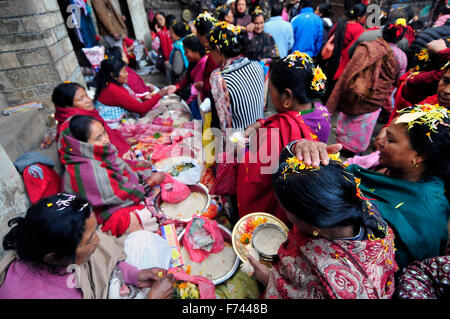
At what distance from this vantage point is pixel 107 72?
12.1 feet

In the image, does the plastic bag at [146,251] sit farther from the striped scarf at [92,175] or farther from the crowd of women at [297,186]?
the striped scarf at [92,175]

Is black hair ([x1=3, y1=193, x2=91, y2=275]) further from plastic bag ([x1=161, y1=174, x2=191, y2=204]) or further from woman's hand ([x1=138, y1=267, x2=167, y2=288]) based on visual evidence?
plastic bag ([x1=161, y1=174, x2=191, y2=204])

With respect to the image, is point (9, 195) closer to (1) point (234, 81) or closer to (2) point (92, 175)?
(2) point (92, 175)

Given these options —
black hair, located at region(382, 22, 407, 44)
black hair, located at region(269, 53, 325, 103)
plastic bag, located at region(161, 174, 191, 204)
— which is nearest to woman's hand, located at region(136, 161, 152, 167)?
plastic bag, located at region(161, 174, 191, 204)

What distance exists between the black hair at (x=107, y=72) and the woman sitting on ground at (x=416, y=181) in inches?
134

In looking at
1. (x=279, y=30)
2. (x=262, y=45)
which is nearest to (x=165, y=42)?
(x=262, y=45)

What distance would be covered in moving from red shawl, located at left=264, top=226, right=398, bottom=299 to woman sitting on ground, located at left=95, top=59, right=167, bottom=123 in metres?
3.57

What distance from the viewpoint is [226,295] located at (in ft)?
6.10

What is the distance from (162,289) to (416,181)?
1933 mm

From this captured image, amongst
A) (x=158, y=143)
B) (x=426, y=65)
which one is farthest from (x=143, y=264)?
(x=426, y=65)

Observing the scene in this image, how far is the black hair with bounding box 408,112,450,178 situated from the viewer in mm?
1398

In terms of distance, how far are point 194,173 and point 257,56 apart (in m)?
2.97
